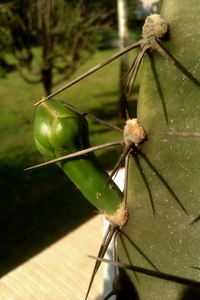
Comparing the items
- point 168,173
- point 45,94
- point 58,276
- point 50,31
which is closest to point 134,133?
point 168,173

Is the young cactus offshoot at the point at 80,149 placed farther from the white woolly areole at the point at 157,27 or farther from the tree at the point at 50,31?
the tree at the point at 50,31

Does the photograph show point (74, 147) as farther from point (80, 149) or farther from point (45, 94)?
point (45, 94)

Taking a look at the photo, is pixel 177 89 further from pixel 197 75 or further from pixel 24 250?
pixel 24 250

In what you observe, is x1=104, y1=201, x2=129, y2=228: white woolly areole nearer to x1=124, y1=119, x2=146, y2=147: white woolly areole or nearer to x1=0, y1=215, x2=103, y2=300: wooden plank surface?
x1=124, y1=119, x2=146, y2=147: white woolly areole

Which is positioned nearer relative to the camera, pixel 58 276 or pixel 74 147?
pixel 74 147

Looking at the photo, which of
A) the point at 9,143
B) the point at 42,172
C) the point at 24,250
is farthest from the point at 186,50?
the point at 9,143

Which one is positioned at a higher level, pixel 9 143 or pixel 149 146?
pixel 149 146
